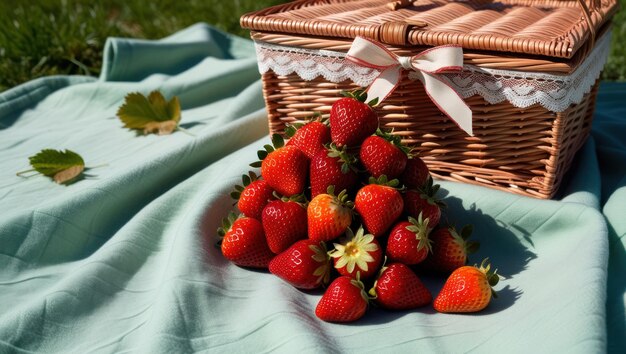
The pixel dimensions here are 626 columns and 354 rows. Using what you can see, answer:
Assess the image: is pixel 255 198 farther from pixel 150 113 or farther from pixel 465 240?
pixel 150 113

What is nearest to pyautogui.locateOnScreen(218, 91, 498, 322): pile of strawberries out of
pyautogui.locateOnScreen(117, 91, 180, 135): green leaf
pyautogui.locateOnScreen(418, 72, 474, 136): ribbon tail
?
pyautogui.locateOnScreen(418, 72, 474, 136): ribbon tail

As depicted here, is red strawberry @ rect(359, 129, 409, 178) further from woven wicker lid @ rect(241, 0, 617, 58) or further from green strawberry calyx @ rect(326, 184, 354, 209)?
woven wicker lid @ rect(241, 0, 617, 58)

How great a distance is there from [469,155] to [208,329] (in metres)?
0.64

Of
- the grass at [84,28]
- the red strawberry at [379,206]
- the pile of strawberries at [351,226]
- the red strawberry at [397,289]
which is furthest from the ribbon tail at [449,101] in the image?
the grass at [84,28]

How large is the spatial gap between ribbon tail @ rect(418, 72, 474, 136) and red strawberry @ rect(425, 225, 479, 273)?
214 mm

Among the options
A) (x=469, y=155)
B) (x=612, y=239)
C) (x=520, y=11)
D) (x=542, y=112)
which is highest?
(x=520, y=11)

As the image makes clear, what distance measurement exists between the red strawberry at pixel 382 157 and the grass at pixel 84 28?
5.06 feet

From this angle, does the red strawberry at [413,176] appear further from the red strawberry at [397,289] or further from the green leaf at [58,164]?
the green leaf at [58,164]

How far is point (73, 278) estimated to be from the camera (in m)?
1.15

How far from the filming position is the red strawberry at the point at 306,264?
1.08 meters

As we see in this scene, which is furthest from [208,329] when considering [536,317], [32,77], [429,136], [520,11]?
[32,77]

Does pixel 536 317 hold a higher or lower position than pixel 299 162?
lower

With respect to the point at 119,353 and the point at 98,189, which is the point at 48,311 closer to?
the point at 119,353

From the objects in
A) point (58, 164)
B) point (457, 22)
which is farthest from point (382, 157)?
point (58, 164)
